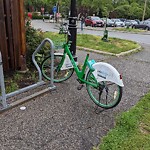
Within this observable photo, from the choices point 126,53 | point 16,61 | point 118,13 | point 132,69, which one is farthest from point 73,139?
point 118,13

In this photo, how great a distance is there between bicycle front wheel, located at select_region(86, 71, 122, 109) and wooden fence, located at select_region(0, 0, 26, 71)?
1711 mm

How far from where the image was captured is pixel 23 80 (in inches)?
167

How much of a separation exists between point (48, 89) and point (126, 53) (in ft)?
15.1

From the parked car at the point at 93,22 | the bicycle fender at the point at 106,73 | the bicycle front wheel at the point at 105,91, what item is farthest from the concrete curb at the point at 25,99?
the parked car at the point at 93,22

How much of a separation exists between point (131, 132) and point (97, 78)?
99 centimetres

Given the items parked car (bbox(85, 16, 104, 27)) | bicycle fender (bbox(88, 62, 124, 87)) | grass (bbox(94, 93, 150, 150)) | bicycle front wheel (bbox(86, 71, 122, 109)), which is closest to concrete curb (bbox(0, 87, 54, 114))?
bicycle front wheel (bbox(86, 71, 122, 109))

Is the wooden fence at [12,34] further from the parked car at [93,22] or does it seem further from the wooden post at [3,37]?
the parked car at [93,22]

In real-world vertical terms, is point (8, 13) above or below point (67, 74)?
above

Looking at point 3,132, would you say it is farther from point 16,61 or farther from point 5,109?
point 16,61

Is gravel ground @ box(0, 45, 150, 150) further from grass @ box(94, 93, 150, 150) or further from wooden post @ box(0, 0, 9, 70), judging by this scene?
wooden post @ box(0, 0, 9, 70)

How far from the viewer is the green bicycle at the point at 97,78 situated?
3145mm

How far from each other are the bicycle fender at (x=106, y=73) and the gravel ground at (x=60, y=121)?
0.54 m

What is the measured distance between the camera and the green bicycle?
314 centimetres

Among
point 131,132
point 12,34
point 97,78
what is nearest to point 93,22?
point 12,34
